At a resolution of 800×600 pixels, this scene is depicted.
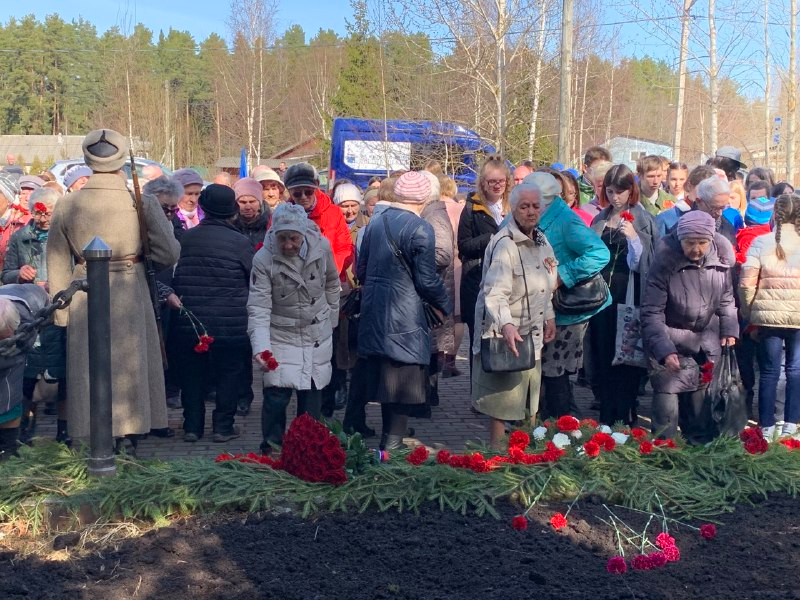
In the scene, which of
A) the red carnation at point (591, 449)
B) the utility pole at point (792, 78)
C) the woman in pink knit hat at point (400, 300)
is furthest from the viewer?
the utility pole at point (792, 78)

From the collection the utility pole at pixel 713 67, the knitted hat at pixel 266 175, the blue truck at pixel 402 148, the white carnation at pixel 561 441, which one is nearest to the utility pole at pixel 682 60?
the utility pole at pixel 713 67

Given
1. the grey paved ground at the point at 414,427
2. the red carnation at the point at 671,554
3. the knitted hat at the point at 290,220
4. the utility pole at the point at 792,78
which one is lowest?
the grey paved ground at the point at 414,427

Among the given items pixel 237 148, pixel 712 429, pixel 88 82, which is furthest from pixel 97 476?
pixel 88 82

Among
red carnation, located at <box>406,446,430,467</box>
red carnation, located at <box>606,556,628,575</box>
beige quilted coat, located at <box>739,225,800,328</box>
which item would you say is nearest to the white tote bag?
beige quilted coat, located at <box>739,225,800,328</box>

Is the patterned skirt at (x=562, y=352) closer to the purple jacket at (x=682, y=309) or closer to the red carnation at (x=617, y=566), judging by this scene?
the purple jacket at (x=682, y=309)

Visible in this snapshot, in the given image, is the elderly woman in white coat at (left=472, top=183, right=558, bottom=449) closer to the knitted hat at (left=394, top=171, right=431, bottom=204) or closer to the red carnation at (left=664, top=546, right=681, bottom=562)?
the knitted hat at (left=394, top=171, right=431, bottom=204)

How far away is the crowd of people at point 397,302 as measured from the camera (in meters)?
6.14

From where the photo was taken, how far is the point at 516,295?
621 centimetres

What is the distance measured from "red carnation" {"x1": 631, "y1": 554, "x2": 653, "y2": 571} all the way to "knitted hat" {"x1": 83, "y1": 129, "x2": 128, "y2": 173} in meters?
3.90

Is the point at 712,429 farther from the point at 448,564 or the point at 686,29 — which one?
the point at 686,29

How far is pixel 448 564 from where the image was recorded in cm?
435

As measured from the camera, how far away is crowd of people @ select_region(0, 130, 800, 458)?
6137 mm

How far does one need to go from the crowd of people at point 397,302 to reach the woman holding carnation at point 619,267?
2 centimetres

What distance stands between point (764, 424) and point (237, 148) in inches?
1920
